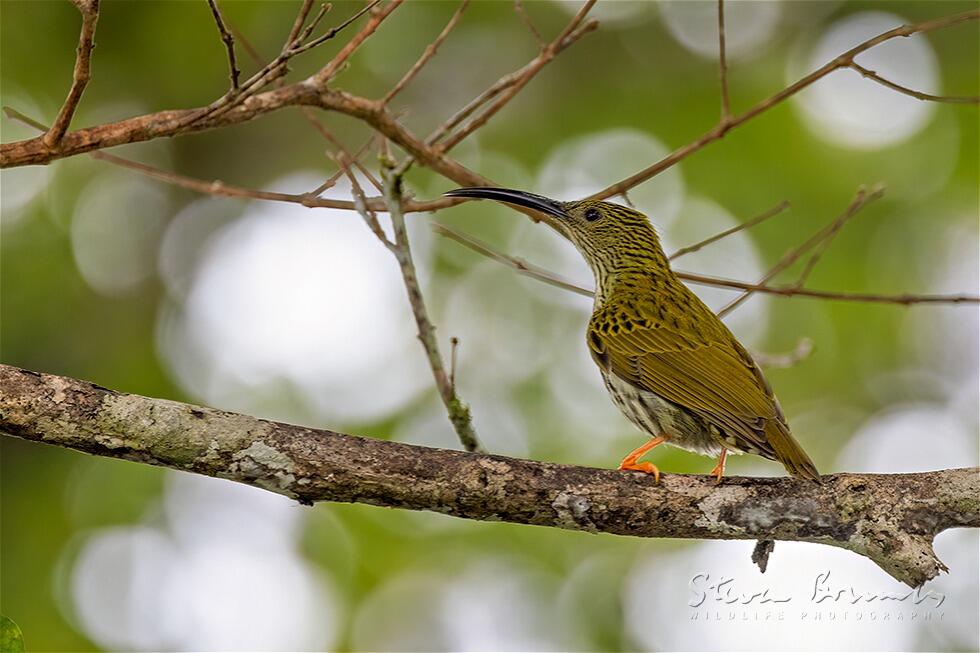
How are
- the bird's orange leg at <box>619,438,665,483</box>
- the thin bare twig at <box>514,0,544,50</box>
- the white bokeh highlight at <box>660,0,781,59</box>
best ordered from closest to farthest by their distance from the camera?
the bird's orange leg at <box>619,438,665,483</box> < the thin bare twig at <box>514,0,544,50</box> < the white bokeh highlight at <box>660,0,781,59</box>

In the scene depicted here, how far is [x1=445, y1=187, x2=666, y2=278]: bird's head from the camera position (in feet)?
18.8

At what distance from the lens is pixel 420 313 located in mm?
3762

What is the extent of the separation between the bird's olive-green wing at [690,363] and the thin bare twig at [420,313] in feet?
3.48

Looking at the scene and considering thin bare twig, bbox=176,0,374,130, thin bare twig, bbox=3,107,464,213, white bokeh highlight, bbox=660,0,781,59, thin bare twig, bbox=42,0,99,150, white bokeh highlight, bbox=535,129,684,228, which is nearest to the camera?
thin bare twig, bbox=42,0,99,150

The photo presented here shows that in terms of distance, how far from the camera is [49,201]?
758 cm

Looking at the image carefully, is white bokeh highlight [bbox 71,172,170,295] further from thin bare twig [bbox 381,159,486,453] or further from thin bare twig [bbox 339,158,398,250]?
thin bare twig [bbox 381,159,486,453]

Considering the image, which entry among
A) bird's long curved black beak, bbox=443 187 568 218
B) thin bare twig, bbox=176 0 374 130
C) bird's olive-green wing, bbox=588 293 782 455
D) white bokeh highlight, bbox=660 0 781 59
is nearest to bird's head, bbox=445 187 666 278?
bird's long curved black beak, bbox=443 187 568 218

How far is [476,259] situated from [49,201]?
299 cm

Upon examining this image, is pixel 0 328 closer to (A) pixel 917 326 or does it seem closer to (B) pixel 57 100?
(B) pixel 57 100

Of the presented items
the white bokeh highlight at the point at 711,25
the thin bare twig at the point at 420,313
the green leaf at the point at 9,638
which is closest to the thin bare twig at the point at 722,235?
the thin bare twig at the point at 420,313

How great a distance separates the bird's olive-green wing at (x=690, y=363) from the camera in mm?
4371

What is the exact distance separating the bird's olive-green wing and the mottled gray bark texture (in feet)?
1.45

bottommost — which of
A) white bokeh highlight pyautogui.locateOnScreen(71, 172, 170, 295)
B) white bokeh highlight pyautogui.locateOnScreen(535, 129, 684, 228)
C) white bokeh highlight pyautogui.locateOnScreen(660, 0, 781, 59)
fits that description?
white bokeh highlight pyautogui.locateOnScreen(71, 172, 170, 295)

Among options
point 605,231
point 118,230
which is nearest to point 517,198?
point 605,231
